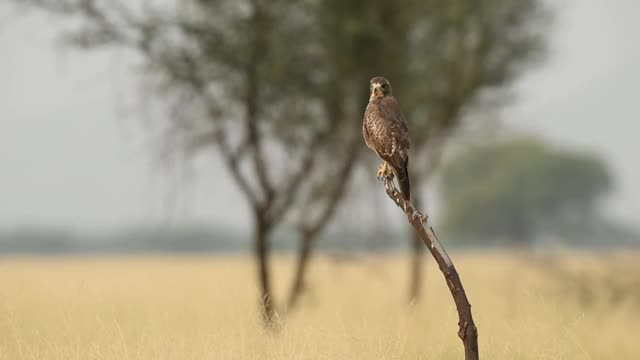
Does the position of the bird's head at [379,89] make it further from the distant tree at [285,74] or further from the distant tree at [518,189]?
the distant tree at [518,189]

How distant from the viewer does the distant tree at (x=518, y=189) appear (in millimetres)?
69000

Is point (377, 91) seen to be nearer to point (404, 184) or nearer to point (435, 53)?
point (404, 184)

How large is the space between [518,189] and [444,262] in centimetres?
6206

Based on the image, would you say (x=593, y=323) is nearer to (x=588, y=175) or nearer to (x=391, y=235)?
(x=391, y=235)

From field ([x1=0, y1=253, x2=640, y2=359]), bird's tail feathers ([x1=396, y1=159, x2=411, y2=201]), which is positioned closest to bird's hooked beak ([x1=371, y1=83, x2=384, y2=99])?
bird's tail feathers ([x1=396, y1=159, x2=411, y2=201])

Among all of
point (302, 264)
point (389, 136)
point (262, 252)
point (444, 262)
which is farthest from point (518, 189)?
point (389, 136)

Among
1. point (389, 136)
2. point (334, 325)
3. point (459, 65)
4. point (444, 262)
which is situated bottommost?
point (334, 325)

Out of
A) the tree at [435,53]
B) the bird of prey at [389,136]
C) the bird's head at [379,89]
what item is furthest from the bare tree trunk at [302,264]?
the bird of prey at [389,136]

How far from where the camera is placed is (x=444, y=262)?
8766 millimetres

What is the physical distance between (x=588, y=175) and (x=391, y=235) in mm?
56898

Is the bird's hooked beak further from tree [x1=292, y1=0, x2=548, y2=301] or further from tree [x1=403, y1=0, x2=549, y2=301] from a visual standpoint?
tree [x1=403, y1=0, x2=549, y2=301]

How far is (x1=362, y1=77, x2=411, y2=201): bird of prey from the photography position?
874cm

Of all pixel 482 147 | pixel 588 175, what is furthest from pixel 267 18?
pixel 588 175

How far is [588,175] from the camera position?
7156 cm
